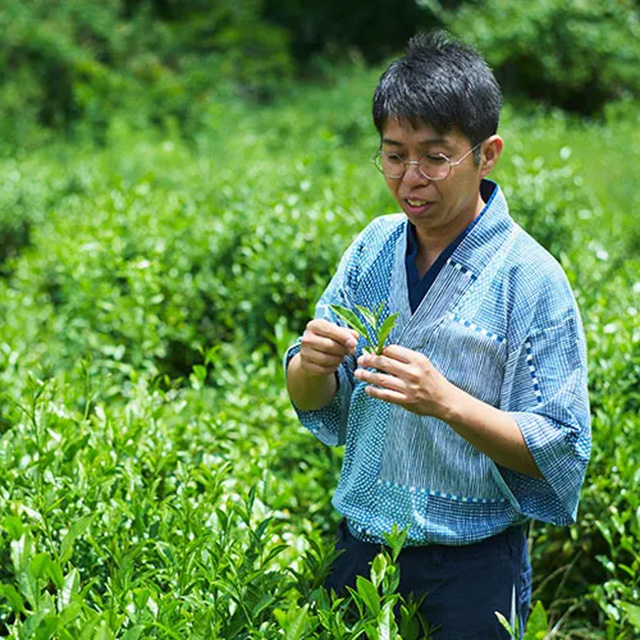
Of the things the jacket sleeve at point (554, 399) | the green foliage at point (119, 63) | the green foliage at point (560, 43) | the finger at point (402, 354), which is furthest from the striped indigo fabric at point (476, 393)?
the green foliage at point (560, 43)

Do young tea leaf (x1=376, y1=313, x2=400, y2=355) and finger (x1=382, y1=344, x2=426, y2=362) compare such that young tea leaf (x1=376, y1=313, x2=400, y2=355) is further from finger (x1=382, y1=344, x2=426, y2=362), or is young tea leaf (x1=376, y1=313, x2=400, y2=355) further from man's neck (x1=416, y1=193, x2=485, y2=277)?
man's neck (x1=416, y1=193, x2=485, y2=277)

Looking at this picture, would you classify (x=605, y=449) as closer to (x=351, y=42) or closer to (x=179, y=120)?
(x=179, y=120)

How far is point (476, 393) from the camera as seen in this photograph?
2197mm

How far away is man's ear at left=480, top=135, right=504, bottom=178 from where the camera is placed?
2.24 meters

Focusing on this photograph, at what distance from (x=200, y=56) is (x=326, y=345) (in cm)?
1456

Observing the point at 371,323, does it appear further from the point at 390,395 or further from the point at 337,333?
the point at 390,395

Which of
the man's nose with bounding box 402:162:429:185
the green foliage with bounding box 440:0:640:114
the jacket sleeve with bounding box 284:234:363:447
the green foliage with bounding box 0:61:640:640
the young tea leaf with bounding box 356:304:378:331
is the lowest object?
the green foliage with bounding box 440:0:640:114

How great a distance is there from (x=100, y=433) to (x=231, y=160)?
5.78 m

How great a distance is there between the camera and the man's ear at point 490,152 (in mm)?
2241

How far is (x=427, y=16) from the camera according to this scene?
18.4 m

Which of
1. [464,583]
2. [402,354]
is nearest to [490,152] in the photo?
[402,354]

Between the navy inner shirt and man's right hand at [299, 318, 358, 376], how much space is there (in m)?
0.25

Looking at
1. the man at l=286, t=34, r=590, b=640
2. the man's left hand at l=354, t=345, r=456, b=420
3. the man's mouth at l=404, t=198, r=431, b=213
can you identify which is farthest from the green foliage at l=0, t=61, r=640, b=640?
the man's mouth at l=404, t=198, r=431, b=213

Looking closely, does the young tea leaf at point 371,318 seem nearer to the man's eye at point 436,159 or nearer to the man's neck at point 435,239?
the man's neck at point 435,239
